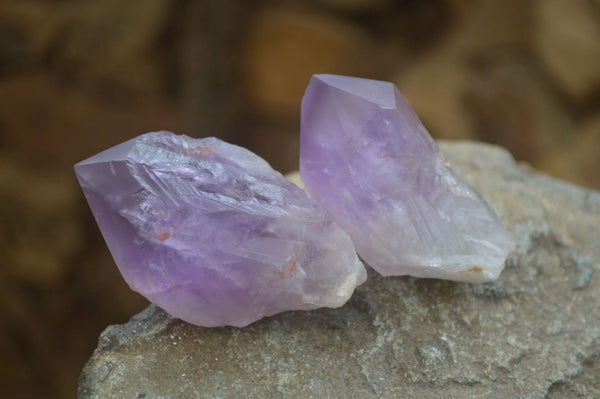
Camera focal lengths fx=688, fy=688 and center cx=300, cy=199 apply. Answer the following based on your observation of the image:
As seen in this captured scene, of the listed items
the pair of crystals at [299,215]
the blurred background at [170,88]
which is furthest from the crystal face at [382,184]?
the blurred background at [170,88]

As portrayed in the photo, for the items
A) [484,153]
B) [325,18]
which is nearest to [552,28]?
[325,18]

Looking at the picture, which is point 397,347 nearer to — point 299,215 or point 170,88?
point 299,215

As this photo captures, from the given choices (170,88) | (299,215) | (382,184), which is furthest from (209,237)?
(170,88)

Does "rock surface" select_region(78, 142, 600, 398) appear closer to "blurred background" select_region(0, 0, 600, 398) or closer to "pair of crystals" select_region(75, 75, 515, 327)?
"pair of crystals" select_region(75, 75, 515, 327)

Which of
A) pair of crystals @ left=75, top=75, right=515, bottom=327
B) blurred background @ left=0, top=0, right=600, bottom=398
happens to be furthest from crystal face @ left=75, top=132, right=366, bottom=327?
blurred background @ left=0, top=0, right=600, bottom=398

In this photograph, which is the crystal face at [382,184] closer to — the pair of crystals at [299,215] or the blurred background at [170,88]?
the pair of crystals at [299,215]
